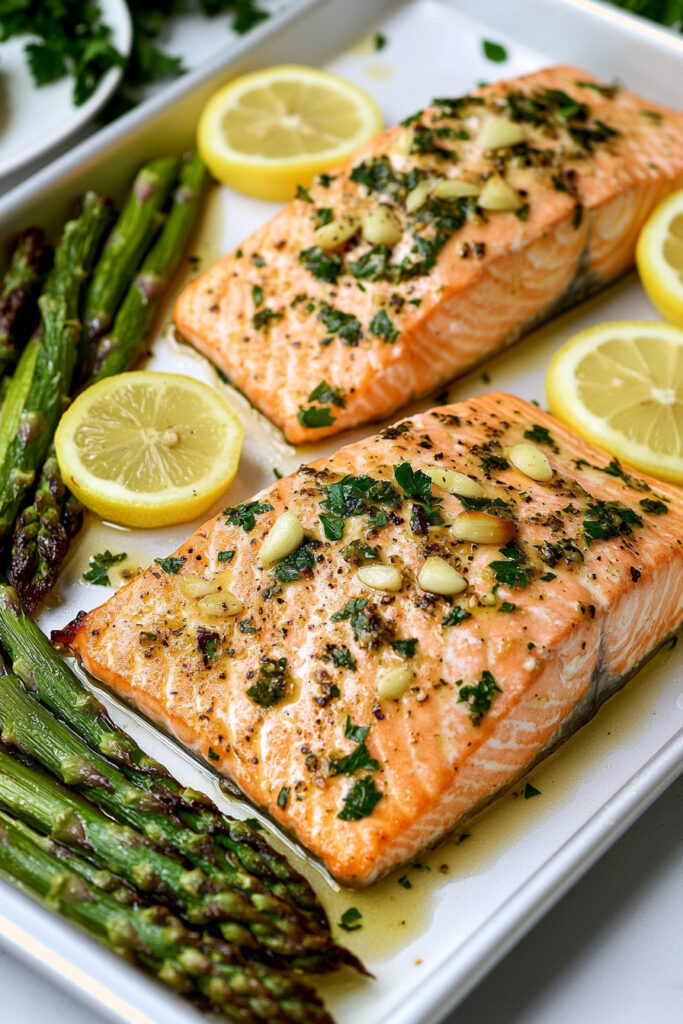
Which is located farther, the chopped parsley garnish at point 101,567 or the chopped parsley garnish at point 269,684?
the chopped parsley garnish at point 101,567

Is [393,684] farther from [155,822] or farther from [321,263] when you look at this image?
[321,263]

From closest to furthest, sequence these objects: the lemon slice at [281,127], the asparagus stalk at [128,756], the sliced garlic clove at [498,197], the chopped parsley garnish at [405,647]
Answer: the asparagus stalk at [128,756] < the chopped parsley garnish at [405,647] < the sliced garlic clove at [498,197] < the lemon slice at [281,127]

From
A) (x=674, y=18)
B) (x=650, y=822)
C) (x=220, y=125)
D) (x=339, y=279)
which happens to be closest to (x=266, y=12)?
(x=220, y=125)

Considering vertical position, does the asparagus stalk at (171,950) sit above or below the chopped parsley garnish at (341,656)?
below

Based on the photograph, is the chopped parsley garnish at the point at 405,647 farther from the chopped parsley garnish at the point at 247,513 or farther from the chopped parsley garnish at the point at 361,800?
the chopped parsley garnish at the point at 247,513

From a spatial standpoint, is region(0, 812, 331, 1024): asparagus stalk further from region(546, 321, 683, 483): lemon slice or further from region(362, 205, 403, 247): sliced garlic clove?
region(362, 205, 403, 247): sliced garlic clove

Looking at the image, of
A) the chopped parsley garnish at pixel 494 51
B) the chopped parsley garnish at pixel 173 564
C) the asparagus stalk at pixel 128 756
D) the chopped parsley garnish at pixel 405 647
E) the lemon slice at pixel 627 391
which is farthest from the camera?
the chopped parsley garnish at pixel 494 51

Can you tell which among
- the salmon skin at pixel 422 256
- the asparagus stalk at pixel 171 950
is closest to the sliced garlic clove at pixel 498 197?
the salmon skin at pixel 422 256
